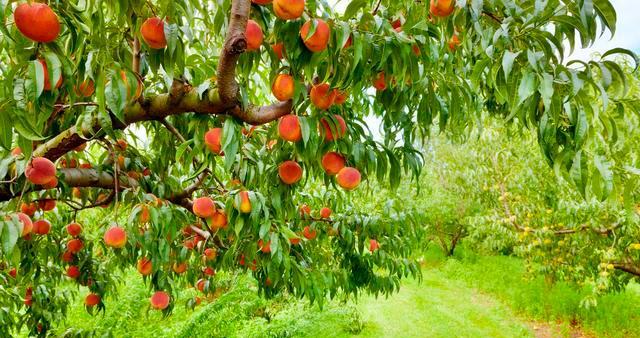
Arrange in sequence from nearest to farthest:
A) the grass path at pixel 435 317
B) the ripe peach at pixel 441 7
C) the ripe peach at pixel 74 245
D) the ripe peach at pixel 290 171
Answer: the ripe peach at pixel 441 7 < the ripe peach at pixel 290 171 < the ripe peach at pixel 74 245 < the grass path at pixel 435 317

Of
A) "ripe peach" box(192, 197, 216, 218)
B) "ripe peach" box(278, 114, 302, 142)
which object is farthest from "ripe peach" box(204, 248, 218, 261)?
"ripe peach" box(278, 114, 302, 142)

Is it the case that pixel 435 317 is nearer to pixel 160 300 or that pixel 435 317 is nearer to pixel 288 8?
pixel 160 300

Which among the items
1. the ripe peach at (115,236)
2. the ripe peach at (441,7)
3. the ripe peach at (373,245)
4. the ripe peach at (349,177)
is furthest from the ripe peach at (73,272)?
the ripe peach at (441,7)

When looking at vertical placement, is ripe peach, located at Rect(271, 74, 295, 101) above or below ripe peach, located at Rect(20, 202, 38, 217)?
above

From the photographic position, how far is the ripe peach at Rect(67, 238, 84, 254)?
116 inches

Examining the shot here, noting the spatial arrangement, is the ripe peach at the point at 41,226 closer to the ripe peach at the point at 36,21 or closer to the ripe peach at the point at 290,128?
the ripe peach at the point at 290,128

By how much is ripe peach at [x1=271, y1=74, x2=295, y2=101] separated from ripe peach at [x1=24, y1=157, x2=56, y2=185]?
86 cm

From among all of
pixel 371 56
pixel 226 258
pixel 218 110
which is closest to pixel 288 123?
pixel 218 110

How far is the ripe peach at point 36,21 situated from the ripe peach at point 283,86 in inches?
21.4

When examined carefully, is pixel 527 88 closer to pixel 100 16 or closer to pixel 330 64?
pixel 330 64

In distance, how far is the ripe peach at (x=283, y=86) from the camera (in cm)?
125

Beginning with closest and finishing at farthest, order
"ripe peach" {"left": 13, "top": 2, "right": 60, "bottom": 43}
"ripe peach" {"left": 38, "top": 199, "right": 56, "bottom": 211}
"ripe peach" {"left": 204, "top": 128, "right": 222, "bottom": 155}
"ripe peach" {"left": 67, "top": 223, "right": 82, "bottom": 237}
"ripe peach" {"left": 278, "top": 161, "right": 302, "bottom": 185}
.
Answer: "ripe peach" {"left": 13, "top": 2, "right": 60, "bottom": 43} < "ripe peach" {"left": 204, "top": 128, "right": 222, "bottom": 155} < "ripe peach" {"left": 278, "top": 161, "right": 302, "bottom": 185} < "ripe peach" {"left": 38, "top": 199, "right": 56, "bottom": 211} < "ripe peach" {"left": 67, "top": 223, "right": 82, "bottom": 237}

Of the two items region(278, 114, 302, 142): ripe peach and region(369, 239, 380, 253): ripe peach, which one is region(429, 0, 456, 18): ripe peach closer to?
region(278, 114, 302, 142): ripe peach

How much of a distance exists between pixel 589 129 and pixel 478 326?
7.94m
